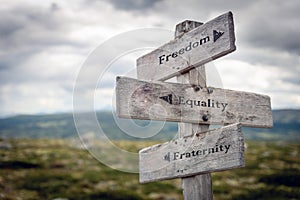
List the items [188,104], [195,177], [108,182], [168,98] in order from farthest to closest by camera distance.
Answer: [108,182] < [195,177] < [188,104] < [168,98]

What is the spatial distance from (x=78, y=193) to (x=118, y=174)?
9086 millimetres

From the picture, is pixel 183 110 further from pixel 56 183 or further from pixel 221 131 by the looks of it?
pixel 56 183

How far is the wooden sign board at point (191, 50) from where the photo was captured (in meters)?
4.68

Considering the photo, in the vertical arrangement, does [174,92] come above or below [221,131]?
above

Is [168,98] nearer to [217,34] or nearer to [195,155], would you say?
[195,155]

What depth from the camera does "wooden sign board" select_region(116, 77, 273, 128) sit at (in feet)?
14.5

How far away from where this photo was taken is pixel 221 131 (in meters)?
4.64

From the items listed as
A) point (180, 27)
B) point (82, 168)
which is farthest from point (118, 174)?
point (180, 27)

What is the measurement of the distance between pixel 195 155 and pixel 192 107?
57cm

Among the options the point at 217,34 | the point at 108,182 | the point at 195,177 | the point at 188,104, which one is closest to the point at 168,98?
the point at 188,104

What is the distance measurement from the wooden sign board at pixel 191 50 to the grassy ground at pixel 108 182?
21123mm

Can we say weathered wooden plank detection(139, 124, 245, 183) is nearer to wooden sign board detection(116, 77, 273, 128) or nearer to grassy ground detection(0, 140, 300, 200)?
wooden sign board detection(116, 77, 273, 128)

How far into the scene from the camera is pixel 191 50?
5.04 metres

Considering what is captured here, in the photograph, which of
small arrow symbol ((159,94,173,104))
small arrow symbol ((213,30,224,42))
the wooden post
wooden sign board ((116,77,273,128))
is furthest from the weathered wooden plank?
small arrow symbol ((213,30,224,42))
